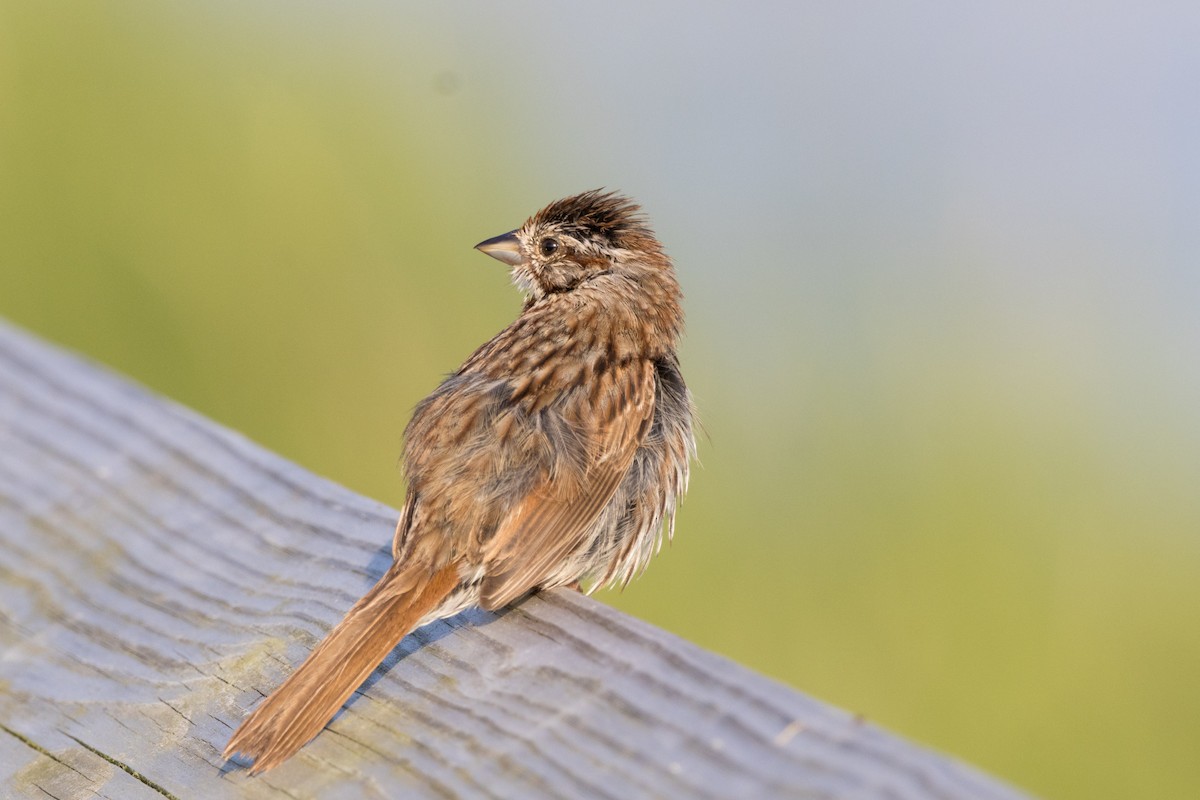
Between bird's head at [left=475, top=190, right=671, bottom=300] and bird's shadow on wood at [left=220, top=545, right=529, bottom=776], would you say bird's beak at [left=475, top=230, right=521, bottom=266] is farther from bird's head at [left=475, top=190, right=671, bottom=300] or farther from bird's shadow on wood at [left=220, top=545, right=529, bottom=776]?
bird's shadow on wood at [left=220, top=545, right=529, bottom=776]

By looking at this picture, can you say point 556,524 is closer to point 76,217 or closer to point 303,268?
point 303,268

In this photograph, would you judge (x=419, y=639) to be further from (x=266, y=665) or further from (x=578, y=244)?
(x=578, y=244)

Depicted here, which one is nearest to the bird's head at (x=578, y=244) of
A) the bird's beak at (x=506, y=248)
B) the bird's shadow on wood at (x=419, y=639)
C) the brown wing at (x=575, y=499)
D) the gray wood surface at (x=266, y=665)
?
the bird's beak at (x=506, y=248)

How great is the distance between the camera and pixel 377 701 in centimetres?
195

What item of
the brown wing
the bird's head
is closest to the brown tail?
the brown wing

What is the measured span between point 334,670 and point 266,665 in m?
0.24

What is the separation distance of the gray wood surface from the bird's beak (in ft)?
3.58

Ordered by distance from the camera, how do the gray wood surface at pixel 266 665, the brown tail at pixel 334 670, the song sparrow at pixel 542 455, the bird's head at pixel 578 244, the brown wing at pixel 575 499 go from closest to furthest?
1. the gray wood surface at pixel 266 665
2. the brown tail at pixel 334 670
3. the song sparrow at pixel 542 455
4. the brown wing at pixel 575 499
5. the bird's head at pixel 578 244

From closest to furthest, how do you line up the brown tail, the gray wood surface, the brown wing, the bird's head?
1. the gray wood surface
2. the brown tail
3. the brown wing
4. the bird's head

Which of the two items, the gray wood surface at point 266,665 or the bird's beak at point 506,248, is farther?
the bird's beak at point 506,248

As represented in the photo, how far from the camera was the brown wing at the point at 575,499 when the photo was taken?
2.39 m

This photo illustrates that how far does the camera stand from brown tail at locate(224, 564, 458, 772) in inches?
72.2

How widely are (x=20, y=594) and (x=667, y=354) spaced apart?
1470mm

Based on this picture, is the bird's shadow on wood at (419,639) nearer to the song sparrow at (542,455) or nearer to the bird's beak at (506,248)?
the song sparrow at (542,455)
